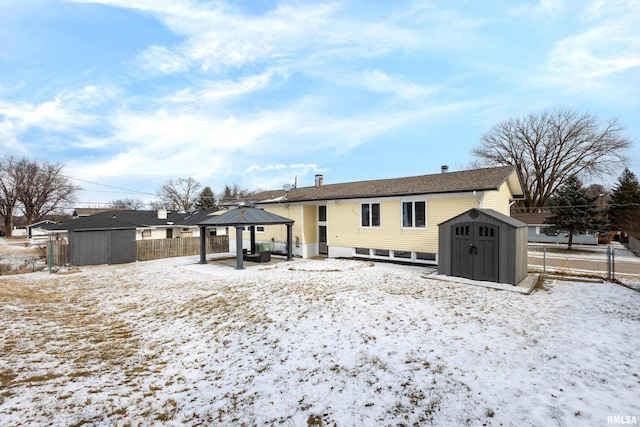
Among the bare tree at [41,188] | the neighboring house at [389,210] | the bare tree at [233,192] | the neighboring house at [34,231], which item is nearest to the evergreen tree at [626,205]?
the neighboring house at [389,210]

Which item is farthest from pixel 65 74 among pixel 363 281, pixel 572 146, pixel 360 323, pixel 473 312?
pixel 572 146

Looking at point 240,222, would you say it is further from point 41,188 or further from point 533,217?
point 41,188

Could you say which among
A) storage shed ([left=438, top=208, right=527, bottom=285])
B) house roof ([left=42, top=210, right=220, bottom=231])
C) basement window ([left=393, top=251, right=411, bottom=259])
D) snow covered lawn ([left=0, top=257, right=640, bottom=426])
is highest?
house roof ([left=42, top=210, right=220, bottom=231])

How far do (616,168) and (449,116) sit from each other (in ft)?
82.6

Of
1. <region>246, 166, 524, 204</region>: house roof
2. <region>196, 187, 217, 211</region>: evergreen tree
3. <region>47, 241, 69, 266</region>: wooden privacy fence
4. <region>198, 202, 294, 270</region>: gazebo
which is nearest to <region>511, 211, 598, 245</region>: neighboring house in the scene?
<region>246, 166, 524, 204</region>: house roof

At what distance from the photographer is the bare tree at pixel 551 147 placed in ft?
96.8

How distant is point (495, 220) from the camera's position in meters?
9.51

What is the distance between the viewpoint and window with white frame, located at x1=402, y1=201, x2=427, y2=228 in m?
13.4

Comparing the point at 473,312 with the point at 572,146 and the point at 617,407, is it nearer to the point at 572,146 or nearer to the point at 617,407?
the point at 617,407

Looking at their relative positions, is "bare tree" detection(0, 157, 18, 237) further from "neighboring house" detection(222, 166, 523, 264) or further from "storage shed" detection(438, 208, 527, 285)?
"storage shed" detection(438, 208, 527, 285)

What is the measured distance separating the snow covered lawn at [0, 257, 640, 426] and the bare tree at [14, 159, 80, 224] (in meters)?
52.4

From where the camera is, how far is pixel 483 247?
9969mm

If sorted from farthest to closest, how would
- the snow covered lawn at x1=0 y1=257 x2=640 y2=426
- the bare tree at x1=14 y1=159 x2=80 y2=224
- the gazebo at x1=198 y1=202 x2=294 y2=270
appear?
the bare tree at x1=14 y1=159 x2=80 y2=224
the gazebo at x1=198 y1=202 x2=294 y2=270
the snow covered lawn at x1=0 y1=257 x2=640 y2=426

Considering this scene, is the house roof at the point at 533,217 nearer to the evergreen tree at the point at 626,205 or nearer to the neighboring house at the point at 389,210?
the evergreen tree at the point at 626,205
